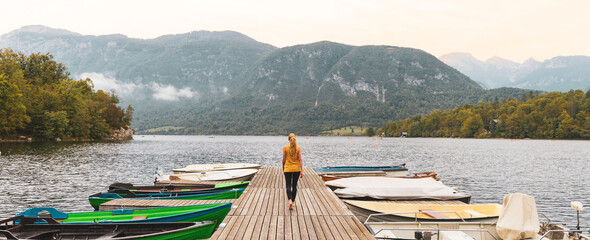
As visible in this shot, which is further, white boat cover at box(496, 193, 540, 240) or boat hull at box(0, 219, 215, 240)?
white boat cover at box(496, 193, 540, 240)

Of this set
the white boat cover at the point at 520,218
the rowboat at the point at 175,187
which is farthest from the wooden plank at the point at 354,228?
the rowboat at the point at 175,187

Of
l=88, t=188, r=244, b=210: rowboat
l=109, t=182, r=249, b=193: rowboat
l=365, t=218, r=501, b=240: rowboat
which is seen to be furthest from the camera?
l=109, t=182, r=249, b=193: rowboat

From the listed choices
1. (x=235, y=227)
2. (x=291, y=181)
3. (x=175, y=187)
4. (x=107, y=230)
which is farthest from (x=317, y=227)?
(x=175, y=187)

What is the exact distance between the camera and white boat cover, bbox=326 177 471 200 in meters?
18.4

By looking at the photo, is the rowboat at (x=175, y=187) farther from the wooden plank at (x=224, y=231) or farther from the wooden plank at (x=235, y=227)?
the wooden plank at (x=224, y=231)

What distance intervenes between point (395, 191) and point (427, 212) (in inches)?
246

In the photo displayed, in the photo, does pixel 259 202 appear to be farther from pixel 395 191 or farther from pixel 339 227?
pixel 395 191

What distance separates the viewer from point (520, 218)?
10.4 m

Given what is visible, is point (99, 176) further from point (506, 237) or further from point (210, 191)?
point (506, 237)

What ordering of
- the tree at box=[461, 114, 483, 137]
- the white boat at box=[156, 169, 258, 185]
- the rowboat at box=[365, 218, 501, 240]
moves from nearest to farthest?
1. the rowboat at box=[365, 218, 501, 240]
2. the white boat at box=[156, 169, 258, 185]
3. the tree at box=[461, 114, 483, 137]

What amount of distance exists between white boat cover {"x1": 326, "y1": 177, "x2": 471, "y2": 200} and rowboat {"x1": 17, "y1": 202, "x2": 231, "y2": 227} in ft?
27.1

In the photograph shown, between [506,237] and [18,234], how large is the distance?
580 inches

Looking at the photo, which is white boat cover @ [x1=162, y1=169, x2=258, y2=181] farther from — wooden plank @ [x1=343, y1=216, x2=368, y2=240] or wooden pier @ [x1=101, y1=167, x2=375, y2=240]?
wooden plank @ [x1=343, y1=216, x2=368, y2=240]

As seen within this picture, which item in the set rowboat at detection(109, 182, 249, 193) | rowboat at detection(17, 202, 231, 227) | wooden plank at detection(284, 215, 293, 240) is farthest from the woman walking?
rowboat at detection(109, 182, 249, 193)
